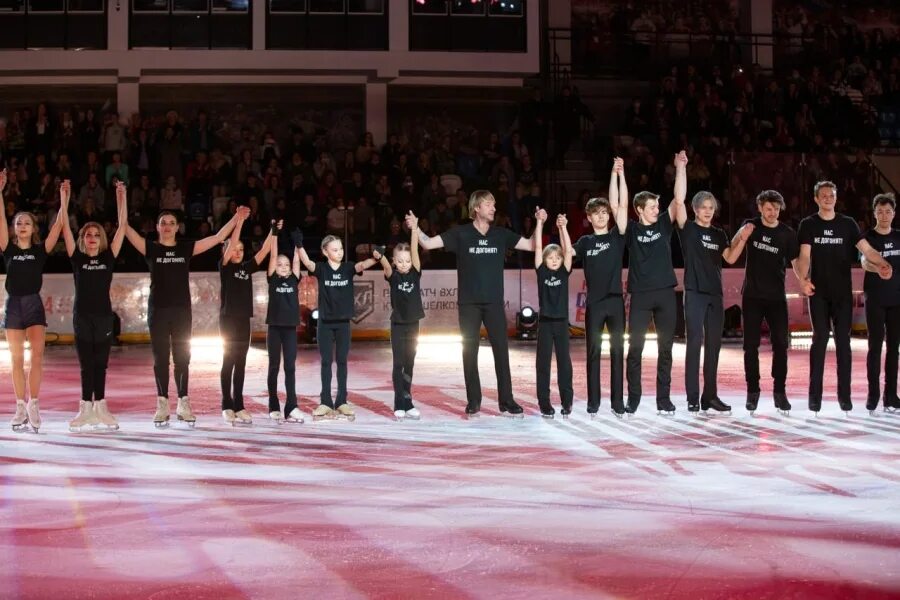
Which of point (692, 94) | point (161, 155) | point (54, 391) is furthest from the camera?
point (692, 94)

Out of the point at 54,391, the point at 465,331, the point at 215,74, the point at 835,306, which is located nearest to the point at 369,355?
the point at 54,391

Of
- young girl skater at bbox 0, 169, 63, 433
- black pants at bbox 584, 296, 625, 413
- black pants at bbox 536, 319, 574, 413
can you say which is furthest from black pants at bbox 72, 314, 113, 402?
black pants at bbox 584, 296, 625, 413

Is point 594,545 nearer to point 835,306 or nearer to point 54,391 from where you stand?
point 835,306

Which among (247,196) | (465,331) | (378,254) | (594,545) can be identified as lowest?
(594,545)

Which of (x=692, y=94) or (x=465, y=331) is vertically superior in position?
(x=692, y=94)

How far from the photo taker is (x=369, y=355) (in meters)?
16.7

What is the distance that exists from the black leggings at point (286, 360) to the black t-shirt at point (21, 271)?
72.5 inches

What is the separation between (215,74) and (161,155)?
4774mm

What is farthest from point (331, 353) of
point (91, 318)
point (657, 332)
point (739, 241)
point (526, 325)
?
point (526, 325)

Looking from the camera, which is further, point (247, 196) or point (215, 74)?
point (215, 74)

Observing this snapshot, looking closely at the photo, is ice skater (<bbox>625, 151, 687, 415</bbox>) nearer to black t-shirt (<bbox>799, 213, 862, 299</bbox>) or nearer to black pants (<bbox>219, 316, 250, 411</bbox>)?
black t-shirt (<bbox>799, 213, 862, 299</bbox>)

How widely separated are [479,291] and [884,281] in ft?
11.0

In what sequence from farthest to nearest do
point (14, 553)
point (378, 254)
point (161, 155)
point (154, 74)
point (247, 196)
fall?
point (154, 74)
point (161, 155)
point (247, 196)
point (378, 254)
point (14, 553)

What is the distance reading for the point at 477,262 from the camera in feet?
31.0
